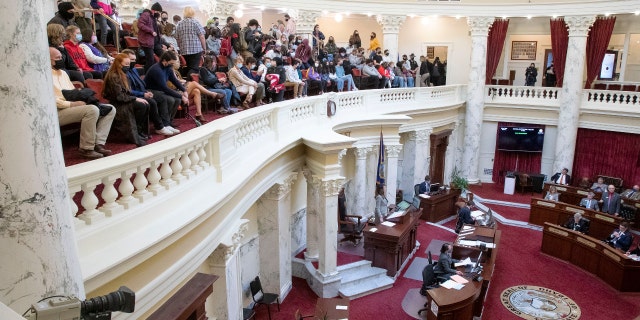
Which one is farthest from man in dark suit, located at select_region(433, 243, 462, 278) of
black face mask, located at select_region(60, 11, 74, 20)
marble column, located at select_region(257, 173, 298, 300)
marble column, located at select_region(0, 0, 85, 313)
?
marble column, located at select_region(0, 0, 85, 313)

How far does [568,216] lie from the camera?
1389cm

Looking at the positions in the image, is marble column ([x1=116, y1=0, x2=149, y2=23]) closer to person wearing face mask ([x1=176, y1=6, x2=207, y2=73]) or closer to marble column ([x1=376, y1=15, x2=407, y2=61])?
person wearing face mask ([x1=176, y1=6, x2=207, y2=73])

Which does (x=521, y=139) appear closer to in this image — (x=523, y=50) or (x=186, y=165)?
(x=523, y=50)

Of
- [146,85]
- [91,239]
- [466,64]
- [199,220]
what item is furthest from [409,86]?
[91,239]

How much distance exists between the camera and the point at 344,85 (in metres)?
13.9

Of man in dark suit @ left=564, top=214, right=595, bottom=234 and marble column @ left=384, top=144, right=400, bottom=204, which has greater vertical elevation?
marble column @ left=384, top=144, right=400, bottom=204

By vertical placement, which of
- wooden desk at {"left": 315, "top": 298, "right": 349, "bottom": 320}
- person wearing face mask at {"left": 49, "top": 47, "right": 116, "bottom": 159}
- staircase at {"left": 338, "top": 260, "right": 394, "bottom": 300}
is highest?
person wearing face mask at {"left": 49, "top": 47, "right": 116, "bottom": 159}

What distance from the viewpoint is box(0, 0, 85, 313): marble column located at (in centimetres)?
224

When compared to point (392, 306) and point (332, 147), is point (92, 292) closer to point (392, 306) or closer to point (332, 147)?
point (332, 147)

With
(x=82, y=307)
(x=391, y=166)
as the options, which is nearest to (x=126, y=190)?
(x=82, y=307)

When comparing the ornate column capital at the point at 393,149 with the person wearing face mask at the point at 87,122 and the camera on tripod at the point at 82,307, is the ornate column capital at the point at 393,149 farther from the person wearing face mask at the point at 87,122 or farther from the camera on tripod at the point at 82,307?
the camera on tripod at the point at 82,307

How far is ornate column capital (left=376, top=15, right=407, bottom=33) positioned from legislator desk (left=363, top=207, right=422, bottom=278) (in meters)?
9.47

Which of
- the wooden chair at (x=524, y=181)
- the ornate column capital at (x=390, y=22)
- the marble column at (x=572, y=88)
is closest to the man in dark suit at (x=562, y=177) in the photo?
the marble column at (x=572, y=88)

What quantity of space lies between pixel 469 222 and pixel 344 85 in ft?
17.5
